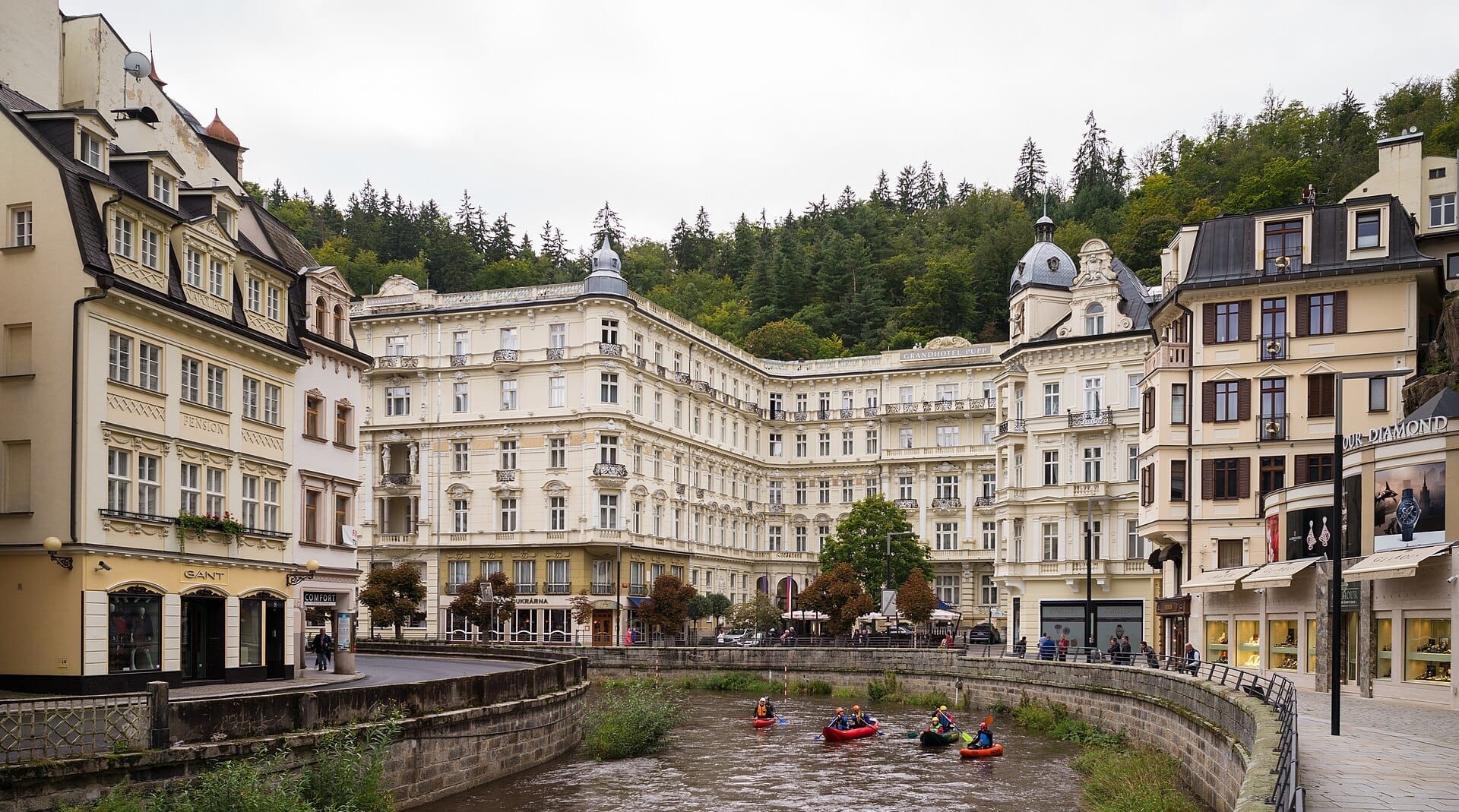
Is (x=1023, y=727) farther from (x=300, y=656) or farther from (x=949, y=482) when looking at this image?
(x=949, y=482)

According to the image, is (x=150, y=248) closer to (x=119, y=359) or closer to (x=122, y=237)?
(x=122, y=237)

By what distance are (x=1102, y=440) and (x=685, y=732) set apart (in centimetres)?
3322

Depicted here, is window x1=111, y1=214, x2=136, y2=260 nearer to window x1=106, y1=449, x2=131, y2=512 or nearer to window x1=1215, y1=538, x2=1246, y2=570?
window x1=106, y1=449, x2=131, y2=512

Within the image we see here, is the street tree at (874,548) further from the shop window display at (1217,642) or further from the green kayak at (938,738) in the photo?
the green kayak at (938,738)

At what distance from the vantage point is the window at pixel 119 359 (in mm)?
31609

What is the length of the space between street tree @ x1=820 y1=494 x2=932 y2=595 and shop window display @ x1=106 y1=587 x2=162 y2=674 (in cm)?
5693

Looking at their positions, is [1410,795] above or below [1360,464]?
below

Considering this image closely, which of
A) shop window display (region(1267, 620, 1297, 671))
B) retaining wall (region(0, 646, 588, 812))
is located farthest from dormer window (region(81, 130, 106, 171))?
shop window display (region(1267, 620, 1297, 671))

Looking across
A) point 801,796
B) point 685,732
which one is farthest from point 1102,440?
point 801,796

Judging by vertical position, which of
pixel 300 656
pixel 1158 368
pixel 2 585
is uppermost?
pixel 1158 368

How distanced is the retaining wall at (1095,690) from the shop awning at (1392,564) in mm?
5123

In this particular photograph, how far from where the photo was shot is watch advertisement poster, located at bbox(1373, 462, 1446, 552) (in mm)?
34875

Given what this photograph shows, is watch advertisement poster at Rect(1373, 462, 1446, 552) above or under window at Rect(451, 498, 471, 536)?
above

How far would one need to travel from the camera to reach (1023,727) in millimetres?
50500
